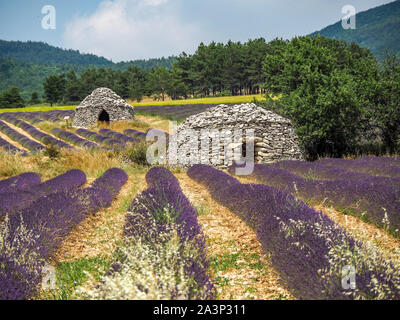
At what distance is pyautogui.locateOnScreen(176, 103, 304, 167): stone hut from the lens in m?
11.0

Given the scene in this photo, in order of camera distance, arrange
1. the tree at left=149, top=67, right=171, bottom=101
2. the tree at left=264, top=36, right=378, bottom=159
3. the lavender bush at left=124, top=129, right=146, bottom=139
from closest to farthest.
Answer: the tree at left=264, top=36, right=378, bottom=159 < the lavender bush at left=124, top=129, right=146, bottom=139 < the tree at left=149, top=67, right=171, bottom=101

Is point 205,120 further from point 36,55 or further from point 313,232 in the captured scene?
point 36,55

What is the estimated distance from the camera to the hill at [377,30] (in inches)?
4935

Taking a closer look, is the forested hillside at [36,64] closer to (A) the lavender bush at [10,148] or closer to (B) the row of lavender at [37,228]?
(A) the lavender bush at [10,148]

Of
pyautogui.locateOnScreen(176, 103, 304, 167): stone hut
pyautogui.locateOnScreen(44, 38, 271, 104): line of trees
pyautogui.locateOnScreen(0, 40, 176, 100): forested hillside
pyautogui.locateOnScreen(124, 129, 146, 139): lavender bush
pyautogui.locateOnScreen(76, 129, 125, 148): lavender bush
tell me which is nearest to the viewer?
pyautogui.locateOnScreen(176, 103, 304, 167): stone hut

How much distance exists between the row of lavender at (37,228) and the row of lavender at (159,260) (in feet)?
2.31

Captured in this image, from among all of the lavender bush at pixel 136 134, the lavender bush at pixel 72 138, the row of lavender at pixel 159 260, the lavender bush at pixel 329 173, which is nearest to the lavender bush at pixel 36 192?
the row of lavender at pixel 159 260

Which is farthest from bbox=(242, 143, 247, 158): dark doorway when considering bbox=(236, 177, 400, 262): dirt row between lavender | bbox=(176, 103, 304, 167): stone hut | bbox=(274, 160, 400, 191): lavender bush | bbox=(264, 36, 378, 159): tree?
bbox=(236, 177, 400, 262): dirt row between lavender

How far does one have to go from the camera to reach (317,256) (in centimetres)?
248

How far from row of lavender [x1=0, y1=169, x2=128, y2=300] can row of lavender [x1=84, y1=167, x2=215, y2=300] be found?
2.31 ft

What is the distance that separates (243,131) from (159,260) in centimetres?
915

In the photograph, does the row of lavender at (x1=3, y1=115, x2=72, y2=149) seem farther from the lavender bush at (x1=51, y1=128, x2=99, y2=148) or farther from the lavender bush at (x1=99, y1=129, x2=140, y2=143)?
the lavender bush at (x1=99, y1=129, x2=140, y2=143)

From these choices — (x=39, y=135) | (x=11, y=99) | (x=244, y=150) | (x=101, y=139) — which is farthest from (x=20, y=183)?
(x=11, y=99)
